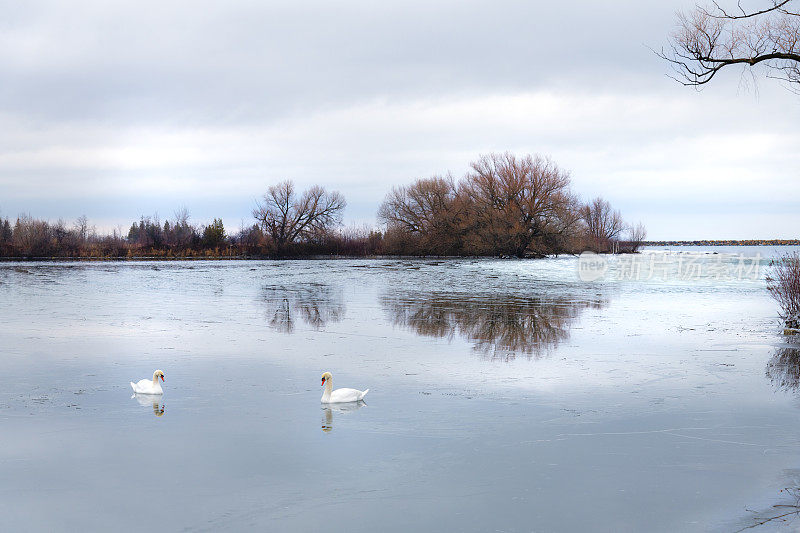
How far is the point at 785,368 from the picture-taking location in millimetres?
8883

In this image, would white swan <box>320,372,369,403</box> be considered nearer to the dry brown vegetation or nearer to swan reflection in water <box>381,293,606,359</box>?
swan reflection in water <box>381,293,606,359</box>

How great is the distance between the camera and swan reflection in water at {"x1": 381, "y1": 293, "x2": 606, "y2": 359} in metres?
11.2

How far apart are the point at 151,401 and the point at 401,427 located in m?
2.72

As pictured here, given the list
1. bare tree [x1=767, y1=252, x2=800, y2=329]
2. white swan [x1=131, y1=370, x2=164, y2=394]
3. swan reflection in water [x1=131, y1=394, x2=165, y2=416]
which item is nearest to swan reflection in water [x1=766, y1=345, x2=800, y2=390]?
bare tree [x1=767, y1=252, x2=800, y2=329]

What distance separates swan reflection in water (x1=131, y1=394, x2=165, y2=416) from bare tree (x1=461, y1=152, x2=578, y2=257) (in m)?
47.9

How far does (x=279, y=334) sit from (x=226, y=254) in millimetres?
51477

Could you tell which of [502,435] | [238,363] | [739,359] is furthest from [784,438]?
[238,363]

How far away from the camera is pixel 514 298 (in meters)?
19.5

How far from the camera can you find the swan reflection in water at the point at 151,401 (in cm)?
681

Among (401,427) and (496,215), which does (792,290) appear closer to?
(401,427)

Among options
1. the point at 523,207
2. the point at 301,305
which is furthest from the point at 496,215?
the point at 301,305

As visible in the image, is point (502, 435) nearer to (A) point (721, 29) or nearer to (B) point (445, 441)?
(B) point (445, 441)

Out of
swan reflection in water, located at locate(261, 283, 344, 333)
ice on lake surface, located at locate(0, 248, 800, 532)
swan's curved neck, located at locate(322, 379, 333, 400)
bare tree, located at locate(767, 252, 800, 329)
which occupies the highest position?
bare tree, located at locate(767, 252, 800, 329)

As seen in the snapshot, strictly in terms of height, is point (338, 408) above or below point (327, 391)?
below
